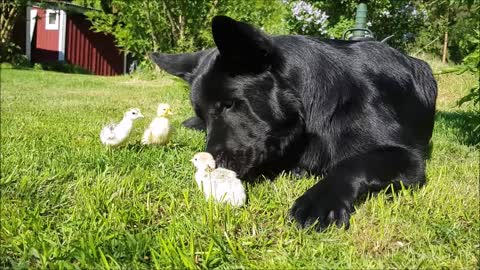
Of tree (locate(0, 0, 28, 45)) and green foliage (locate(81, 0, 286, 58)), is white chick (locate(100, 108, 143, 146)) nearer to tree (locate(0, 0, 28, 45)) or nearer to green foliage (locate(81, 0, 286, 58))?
green foliage (locate(81, 0, 286, 58))

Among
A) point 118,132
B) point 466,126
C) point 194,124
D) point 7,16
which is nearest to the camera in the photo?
point 118,132

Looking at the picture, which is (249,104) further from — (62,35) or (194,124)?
(62,35)

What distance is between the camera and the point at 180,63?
3199mm

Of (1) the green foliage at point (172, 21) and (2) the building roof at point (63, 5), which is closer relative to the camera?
(1) the green foliage at point (172, 21)

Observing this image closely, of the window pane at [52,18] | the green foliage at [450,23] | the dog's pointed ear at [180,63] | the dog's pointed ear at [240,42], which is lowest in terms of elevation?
the window pane at [52,18]

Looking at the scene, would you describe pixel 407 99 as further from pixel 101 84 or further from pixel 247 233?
pixel 101 84

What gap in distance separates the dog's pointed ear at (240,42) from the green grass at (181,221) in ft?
2.21

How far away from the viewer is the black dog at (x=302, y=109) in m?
2.38

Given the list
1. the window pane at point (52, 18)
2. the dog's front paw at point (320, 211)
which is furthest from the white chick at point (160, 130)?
the window pane at point (52, 18)

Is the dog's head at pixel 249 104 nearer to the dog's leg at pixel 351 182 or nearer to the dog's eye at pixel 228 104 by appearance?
the dog's eye at pixel 228 104

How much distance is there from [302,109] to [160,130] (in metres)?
0.95

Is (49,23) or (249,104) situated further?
(49,23)

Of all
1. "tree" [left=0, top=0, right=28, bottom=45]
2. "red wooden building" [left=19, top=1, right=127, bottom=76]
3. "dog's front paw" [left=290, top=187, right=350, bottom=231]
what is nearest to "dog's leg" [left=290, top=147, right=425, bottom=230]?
"dog's front paw" [left=290, top=187, right=350, bottom=231]

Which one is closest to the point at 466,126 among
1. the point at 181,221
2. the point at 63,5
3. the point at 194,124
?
the point at 194,124
